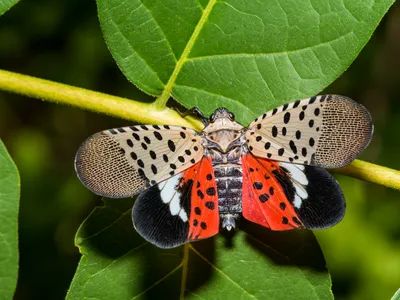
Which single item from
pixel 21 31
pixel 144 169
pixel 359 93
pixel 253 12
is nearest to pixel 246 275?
pixel 144 169

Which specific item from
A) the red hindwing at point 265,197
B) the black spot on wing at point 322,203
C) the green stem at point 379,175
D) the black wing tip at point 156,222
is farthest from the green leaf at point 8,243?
the green stem at point 379,175

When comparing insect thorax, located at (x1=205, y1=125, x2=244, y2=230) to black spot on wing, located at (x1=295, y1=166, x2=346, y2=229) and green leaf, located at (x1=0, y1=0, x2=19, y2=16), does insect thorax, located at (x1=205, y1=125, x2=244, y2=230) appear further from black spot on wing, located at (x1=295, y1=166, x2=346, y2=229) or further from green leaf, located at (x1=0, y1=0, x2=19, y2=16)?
green leaf, located at (x1=0, y1=0, x2=19, y2=16)

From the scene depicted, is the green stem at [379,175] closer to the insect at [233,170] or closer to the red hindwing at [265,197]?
the insect at [233,170]

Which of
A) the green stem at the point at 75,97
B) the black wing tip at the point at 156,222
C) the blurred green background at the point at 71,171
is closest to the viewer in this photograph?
the black wing tip at the point at 156,222

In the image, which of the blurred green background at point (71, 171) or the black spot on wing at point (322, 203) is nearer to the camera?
the black spot on wing at point (322, 203)

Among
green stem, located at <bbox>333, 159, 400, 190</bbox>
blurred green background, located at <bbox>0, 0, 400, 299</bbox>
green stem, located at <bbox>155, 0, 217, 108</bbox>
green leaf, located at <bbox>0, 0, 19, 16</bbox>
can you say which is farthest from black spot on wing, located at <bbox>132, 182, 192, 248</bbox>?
blurred green background, located at <bbox>0, 0, 400, 299</bbox>

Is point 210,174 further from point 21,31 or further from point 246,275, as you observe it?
point 21,31

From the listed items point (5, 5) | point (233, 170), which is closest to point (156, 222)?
point (233, 170)

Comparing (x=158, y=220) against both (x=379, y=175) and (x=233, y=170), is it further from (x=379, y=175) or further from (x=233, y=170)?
(x=379, y=175)
